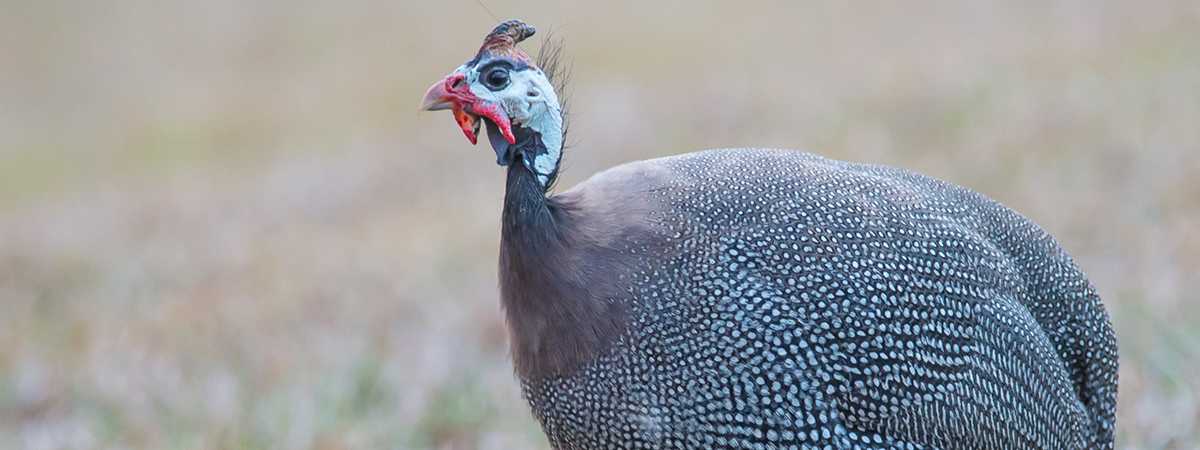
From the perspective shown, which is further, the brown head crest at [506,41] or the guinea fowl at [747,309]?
the brown head crest at [506,41]

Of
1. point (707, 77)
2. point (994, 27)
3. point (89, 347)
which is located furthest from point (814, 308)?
point (994, 27)

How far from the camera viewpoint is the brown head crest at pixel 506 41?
2525mm

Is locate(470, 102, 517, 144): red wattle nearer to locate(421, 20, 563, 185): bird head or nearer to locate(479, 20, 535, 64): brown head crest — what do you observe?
locate(421, 20, 563, 185): bird head

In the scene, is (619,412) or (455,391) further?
(455,391)

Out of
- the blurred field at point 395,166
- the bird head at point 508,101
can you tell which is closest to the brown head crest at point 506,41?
the bird head at point 508,101

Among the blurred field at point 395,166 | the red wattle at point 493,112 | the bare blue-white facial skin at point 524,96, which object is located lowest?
the red wattle at point 493,112

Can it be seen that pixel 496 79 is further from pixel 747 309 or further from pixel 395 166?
pixel 395 166

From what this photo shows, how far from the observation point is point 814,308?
241 centimetres

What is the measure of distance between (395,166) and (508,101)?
21.4 ft

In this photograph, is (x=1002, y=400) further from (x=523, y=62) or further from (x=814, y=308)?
(x=523, y=62)

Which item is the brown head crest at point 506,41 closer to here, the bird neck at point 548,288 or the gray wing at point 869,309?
the bird neck at point 548,288

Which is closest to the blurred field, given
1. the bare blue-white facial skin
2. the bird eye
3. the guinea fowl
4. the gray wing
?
the gray wing

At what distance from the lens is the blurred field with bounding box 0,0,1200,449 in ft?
14.8

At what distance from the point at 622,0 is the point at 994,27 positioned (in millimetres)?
4799
